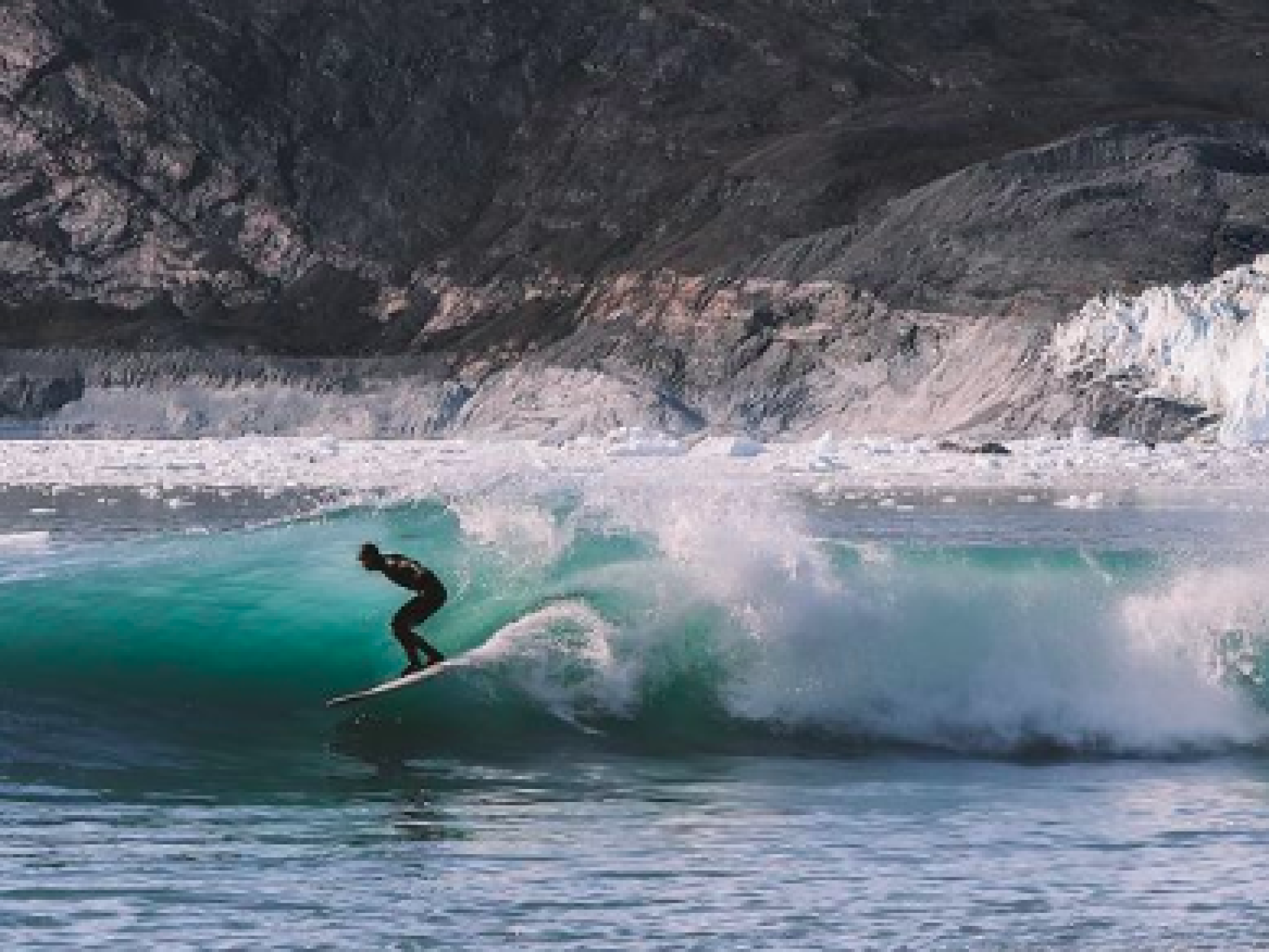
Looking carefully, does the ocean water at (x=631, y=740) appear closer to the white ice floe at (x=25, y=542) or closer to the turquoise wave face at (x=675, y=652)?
the turquoise wave face at (x=675, y=652)

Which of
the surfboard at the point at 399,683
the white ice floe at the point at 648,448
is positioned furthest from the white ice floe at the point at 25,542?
the white ice floe at the point at 648,448

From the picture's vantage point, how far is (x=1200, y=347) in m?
73.8

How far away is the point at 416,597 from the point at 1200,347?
57.9 m

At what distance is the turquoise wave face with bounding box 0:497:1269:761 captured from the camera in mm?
18047

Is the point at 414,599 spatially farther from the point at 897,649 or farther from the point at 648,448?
the point at 648,448

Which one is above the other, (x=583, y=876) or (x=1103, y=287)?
(x=1103, y=287)

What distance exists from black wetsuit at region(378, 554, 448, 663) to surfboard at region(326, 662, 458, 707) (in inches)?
3.2

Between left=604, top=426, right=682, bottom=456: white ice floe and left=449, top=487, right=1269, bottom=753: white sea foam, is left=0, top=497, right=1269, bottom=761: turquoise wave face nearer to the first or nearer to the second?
left=449, top=487, right=1269, bottom=753: white sea foam

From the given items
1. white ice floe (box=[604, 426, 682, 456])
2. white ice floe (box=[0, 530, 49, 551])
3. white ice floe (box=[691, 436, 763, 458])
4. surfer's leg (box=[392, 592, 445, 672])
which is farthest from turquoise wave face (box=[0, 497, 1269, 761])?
white ice floe (box=[604, 426, 682, 456])

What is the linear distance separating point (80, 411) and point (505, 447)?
3853 cm

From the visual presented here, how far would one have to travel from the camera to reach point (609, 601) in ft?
62.8

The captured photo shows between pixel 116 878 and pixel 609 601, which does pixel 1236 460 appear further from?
pixel 116 878

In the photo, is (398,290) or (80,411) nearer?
(80,411)

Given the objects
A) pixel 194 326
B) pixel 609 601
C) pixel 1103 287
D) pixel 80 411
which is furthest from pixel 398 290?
pixel 609 601
